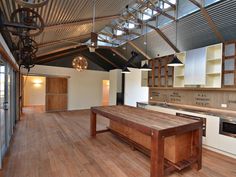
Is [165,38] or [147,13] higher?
[147,13]

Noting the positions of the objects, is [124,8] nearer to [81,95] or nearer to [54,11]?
[54,11]

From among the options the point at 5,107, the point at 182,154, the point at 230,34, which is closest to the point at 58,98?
the point at 5,107

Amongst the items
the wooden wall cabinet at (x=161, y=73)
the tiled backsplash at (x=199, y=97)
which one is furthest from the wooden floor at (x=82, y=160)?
the wooden wall cabinet at (x=161, y=73)

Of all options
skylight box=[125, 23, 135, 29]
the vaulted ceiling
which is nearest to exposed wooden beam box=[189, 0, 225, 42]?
the vaulted ceiling

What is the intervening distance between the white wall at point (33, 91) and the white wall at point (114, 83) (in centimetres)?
540

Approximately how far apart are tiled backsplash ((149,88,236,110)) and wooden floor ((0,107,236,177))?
1.36 meters

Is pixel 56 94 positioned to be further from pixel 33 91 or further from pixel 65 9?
pixel 65 9

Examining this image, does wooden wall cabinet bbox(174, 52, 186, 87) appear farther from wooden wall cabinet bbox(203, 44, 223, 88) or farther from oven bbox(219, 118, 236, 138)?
oven bbox(219, 118, 236, 138)

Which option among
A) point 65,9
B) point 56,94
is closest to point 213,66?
point 65,9

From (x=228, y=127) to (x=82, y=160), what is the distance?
120 inches

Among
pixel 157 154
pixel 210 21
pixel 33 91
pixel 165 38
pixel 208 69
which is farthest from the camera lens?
pixel 33 91

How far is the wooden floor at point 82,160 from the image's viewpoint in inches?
92.7

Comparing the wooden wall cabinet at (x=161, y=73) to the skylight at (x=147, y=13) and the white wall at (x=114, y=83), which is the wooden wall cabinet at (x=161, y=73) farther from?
the white wall at (x=114, y=83)

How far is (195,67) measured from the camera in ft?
13.1
